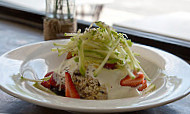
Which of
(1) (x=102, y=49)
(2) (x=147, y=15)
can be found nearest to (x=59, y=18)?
(1) (x=102, y=49)

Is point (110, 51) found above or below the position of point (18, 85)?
above

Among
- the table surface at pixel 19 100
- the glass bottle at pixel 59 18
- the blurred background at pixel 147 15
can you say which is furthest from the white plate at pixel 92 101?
the blurred background at pixel 147 15

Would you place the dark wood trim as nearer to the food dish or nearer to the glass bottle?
the glass bottle

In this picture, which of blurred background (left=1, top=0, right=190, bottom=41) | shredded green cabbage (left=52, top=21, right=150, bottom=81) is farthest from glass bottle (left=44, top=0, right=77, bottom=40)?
shredded green cabbage (left=52, top=21, right=150, bottom=81)

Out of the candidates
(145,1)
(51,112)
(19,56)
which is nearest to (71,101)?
(51,112)

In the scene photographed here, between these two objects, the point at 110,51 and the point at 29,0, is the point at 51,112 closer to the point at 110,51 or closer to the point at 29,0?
the point at 110,51
